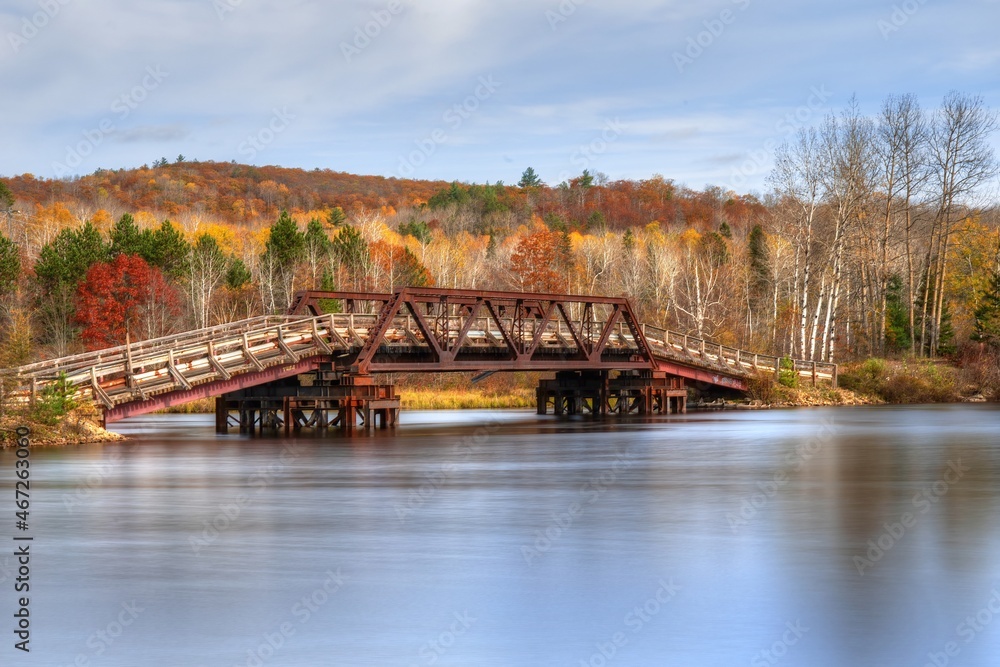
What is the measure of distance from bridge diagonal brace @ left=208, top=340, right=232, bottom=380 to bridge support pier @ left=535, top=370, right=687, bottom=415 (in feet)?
77.0

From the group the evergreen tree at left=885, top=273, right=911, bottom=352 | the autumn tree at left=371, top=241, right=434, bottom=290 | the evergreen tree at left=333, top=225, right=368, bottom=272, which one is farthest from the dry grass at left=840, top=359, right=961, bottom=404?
the evergreen tree at left=333, top=225, right=368, bottom=272

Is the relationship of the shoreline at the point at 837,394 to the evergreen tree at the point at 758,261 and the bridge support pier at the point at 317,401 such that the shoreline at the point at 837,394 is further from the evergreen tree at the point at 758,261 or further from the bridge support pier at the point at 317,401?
the evergreen tree at the point at 758,261

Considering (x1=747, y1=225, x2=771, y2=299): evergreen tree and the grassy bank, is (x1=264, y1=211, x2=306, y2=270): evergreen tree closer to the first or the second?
(x1=747, y1=225, x2=771, y2=299): evergreen tree

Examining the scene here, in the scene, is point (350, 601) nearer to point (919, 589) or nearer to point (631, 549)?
point (631, 549)

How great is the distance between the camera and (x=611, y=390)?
61.0 metres

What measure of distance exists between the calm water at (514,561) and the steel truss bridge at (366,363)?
20.1 feet

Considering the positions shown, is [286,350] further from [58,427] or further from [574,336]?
[574,336]

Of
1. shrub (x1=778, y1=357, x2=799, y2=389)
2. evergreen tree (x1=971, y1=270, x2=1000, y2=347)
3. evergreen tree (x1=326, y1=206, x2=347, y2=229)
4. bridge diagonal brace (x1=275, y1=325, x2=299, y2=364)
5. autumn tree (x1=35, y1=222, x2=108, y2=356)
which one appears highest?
evergreen tree (x1=326, y1=206, x2=347, y2=229)

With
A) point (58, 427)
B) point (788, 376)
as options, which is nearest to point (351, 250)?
point (788, 376)

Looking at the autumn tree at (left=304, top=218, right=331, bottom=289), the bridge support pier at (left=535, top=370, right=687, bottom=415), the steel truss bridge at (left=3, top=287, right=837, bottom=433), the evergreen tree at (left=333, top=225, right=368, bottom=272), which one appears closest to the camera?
the steel truss bridge at (left=3, top=287, right=837, bottom=433)

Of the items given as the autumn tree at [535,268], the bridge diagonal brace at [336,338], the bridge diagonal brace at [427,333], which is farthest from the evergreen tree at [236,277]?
the bridge diagonal brace at [336,338]

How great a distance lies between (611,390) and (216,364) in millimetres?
25991

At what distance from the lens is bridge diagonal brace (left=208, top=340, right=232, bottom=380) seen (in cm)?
3981

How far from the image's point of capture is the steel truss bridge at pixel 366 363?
126 feet
